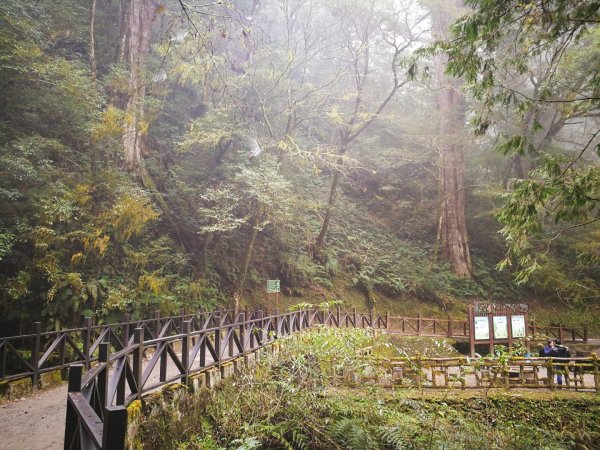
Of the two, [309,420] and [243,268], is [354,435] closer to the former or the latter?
[309,420]

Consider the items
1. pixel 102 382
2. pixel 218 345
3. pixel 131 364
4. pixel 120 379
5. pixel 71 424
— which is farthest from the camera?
pixel 131 364

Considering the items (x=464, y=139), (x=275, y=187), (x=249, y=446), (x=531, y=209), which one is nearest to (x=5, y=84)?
(x=275, y=187)

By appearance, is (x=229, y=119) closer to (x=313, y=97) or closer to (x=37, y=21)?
(x=313, y=97)

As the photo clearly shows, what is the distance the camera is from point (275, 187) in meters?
14.6

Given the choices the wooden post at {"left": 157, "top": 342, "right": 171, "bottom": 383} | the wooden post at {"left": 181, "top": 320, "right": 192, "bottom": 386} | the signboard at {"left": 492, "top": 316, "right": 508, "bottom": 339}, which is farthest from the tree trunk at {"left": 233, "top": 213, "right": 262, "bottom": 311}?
the wooden post at {"left": 157, "top": 342, "right": 171, "bottom": 383}

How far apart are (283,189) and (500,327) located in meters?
9.41

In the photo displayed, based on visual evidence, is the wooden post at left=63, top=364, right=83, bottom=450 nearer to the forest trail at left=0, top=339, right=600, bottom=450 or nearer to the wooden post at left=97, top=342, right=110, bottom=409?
the wooden post at left=97, top=342, right=110, bottom=409

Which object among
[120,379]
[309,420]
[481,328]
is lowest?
[481,328]

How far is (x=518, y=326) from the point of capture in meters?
12.1

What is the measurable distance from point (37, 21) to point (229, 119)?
298 inches

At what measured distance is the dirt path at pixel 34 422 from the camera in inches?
177

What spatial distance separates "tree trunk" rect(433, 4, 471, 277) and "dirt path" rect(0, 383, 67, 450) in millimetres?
19311

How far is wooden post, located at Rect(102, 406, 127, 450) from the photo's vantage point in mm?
2279

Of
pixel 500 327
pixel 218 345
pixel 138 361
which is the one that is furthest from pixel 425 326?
pixel 138 361
